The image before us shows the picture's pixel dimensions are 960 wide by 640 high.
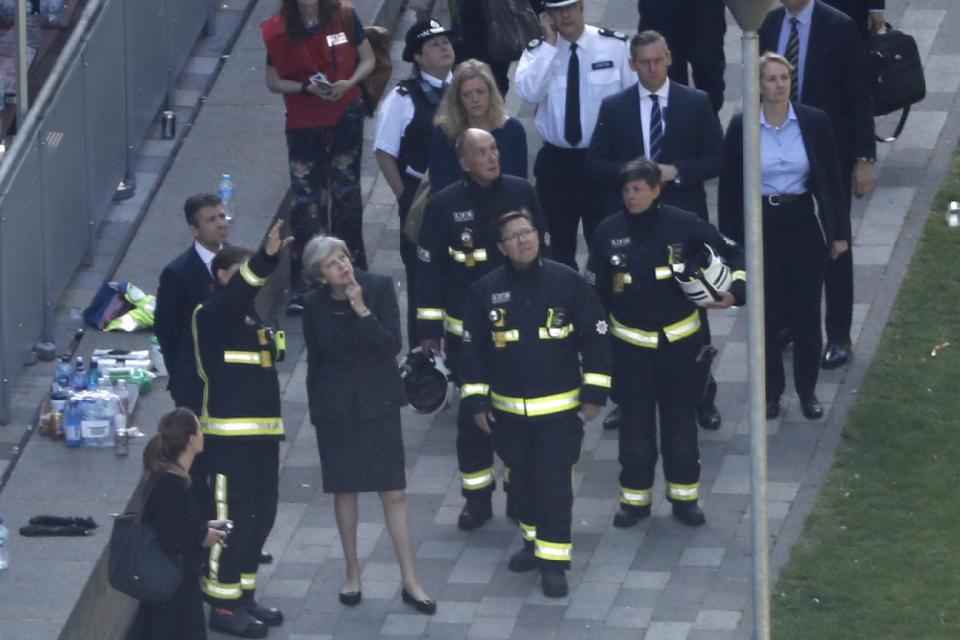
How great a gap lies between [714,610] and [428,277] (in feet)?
7.80

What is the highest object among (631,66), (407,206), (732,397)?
Answer: (631,66)

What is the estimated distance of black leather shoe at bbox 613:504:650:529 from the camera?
13.7 m

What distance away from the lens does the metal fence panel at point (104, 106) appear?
16.0m

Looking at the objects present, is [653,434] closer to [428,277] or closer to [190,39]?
[428,277]

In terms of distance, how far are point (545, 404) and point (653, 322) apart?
82 centimetres

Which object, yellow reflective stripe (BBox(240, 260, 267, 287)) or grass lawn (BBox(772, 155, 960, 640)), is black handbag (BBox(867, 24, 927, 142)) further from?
yellow reflective stripe (BBox(240, 260, 267, 287))

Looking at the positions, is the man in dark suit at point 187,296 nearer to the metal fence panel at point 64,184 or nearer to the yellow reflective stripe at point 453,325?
the yellow reflective stripe at point 453,325

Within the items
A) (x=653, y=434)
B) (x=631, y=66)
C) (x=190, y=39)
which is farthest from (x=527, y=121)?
(x=653, y=434)

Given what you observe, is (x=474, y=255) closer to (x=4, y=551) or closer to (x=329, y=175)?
(x=329, y=175)

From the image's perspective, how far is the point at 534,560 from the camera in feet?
43.7

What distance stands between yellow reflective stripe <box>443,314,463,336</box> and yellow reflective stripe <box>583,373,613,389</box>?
3.84 feet

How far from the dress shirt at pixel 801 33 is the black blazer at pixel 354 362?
10.9 ft

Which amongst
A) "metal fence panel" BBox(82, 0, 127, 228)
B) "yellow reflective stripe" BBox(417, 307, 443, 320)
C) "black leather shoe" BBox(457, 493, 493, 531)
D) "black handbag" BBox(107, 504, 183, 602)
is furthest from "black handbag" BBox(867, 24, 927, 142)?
"black handbag" BBox(107, 504, 183, 602)

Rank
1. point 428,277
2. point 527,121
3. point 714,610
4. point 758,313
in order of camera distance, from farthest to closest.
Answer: point 527,121
point 428,277
point 714,610
point 758,313
